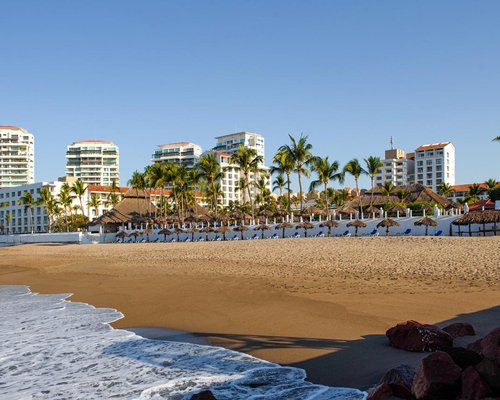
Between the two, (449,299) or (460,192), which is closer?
(449,299)

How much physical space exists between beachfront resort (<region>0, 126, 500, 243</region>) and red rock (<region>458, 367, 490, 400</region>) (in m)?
30.1

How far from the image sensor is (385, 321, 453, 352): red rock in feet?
18.0

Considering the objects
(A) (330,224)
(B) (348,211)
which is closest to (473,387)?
(A) (330,224)

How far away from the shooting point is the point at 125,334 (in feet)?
26.7

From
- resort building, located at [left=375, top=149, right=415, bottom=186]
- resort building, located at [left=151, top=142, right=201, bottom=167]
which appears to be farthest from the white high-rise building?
resort building, located at [left=375, top=149, right=415, bottom=186]

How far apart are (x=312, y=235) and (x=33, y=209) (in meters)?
80.2

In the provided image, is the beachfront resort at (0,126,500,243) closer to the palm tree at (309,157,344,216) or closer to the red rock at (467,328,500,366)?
the palm tree at (309,157,344,216)

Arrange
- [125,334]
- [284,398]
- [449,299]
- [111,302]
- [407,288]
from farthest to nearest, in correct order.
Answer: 1. [111,302]
2. [407,288]
3. [449,299]
4. [125,334]
5. [284,398]

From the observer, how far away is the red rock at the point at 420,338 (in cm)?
548

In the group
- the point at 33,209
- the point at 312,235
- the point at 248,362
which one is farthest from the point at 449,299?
the point at 33,209

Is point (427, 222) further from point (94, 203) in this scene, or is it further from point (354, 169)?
point (94, 203)

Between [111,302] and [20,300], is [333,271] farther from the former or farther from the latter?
[20,300]

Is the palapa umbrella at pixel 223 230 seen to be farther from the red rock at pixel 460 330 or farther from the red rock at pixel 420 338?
the red rock at pixel 420 338

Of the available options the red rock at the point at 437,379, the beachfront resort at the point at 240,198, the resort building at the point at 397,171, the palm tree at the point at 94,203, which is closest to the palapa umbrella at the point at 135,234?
the beachfront resort at the point at 240,198
